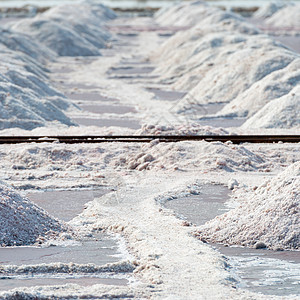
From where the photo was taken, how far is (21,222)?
927cm

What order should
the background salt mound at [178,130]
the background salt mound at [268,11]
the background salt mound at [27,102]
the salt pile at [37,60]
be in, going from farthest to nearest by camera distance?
1. the background salt mound at [268,11]
2. the salt pile at [37,60]
3. the background salt mound at [27,102]
4. the background salt mound at [178,130]

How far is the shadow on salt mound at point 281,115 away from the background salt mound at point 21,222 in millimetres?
9381

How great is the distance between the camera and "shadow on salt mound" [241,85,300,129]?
17969 millimetres

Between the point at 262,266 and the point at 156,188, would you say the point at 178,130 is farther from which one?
the point at 262,266

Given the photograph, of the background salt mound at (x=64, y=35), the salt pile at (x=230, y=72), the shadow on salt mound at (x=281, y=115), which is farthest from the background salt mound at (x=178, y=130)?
the background salt mound at (x=64, y=35)

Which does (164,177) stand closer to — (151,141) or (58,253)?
(151,141)

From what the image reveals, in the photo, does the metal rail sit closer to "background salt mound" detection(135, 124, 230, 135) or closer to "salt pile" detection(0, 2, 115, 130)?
"background salt mound" detection(135, 124, 230, 135)

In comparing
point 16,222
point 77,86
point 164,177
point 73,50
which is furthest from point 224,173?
point 73,50

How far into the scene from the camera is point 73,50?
45562 millimetres

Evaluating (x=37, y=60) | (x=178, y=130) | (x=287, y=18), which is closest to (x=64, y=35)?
(x=37, y=60)

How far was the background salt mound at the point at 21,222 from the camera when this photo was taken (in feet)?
29.9

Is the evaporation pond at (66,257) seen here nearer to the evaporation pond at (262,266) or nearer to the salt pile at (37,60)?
the evaporation pond at (262,266)

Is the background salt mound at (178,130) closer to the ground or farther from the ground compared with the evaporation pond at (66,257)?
farther from the ground

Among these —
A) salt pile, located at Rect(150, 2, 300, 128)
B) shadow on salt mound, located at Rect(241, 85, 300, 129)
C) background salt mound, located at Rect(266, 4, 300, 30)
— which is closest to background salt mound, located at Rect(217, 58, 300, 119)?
salt pile, located at Rect(150, 2, 300, 128)
